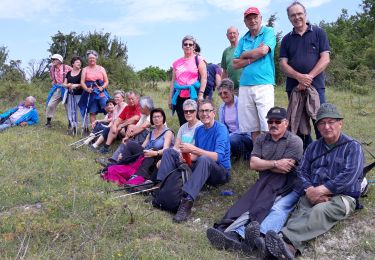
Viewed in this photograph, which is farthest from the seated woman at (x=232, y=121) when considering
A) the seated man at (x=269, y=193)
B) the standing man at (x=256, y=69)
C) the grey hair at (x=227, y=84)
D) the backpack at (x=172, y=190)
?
the seated man at (x=269, y=193)

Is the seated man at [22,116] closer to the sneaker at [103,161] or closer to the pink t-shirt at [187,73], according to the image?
the sneaker at [103,161]

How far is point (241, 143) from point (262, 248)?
285cm

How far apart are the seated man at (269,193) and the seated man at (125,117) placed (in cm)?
401

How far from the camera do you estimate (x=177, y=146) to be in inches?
246

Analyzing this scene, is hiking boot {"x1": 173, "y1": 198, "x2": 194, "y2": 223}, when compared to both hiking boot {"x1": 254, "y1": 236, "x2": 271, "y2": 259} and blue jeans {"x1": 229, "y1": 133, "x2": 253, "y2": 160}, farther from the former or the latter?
blue jeans {"x1": 229, "y1": 133, "x2": 253, "y2": 160}

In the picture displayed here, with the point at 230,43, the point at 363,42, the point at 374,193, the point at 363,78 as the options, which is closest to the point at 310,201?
the point at 374,193

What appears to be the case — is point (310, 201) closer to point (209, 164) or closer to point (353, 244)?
point (353, 244)

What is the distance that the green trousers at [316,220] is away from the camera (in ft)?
14.1

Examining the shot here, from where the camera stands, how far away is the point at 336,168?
14.8 feet

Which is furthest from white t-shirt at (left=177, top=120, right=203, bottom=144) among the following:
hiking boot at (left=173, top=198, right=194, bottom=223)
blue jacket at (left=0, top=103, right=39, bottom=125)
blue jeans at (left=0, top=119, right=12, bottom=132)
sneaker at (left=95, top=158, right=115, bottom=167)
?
blue jacket at (left=0, top=103, right=39, bottom=125)

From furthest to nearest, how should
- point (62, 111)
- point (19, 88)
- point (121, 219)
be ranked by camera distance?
point (19, 88)
point (62, 111)
point (121, 219)

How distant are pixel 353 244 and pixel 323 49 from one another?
2380mm

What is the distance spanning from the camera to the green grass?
4102 mm

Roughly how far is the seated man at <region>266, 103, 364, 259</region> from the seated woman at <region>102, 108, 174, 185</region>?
2.54 m
